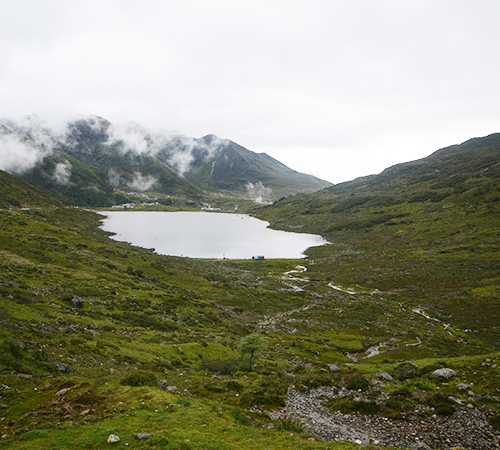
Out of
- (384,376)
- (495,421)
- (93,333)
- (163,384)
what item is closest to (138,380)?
(163,384)

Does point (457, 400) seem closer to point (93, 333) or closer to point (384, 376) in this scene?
point (384, 376)

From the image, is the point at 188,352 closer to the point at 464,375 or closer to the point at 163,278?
the point at 464,375

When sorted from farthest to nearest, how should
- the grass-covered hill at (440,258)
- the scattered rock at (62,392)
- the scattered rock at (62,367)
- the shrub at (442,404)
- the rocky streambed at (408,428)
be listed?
1. the grass-covered hill at (440,258)
2. the scattered rock at (62,367)
3. the shrub at (442,404)
4. the scattered rock at (62,392)
5. the rocky streambed at (408,428)

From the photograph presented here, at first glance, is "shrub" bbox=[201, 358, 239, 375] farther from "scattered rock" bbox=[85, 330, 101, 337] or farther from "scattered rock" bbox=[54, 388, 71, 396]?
"scattered rock" bbox=[54, 388, 71, 396]

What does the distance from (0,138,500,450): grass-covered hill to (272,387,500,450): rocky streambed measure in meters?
0.09

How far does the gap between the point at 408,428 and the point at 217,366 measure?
57.9 feet

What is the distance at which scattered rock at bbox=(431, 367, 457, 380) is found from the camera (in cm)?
2228

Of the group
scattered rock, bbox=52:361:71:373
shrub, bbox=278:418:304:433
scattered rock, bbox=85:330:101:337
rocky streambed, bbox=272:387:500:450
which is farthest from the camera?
scattered rock, bbox=85:330:101:337

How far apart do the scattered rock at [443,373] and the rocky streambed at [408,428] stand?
216 inches

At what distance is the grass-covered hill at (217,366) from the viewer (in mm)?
14305

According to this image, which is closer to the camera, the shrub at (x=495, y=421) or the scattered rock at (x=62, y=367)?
the shrub at (x=495, y=421)

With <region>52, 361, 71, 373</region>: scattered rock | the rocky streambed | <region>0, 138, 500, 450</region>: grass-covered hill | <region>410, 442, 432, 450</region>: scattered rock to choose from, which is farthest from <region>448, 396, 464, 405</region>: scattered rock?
<region>52, 361, 71, 373</region>: scattered rock

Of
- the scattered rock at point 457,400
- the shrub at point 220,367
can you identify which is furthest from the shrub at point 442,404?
the shrub at point 220,367

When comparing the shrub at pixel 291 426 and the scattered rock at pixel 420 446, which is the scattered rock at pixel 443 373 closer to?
the scattered rock at pixel 420 446
